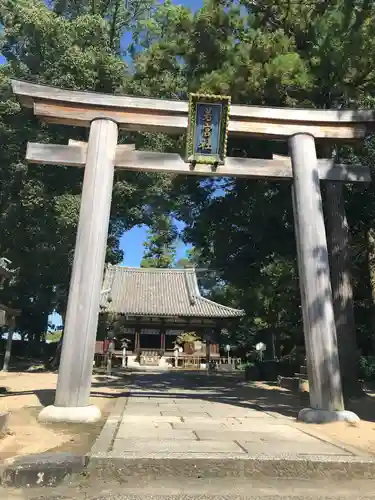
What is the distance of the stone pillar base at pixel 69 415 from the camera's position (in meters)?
5.89

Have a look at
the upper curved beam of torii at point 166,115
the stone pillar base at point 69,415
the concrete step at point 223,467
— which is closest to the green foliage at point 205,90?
the upper curved beam of torii at point 166,115

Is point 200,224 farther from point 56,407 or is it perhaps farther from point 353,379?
point 56,407

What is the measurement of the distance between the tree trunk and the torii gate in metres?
2.49

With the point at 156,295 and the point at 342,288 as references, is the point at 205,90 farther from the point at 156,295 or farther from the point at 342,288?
the point at 156,295

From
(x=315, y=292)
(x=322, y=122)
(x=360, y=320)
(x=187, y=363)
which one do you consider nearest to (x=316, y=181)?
(x=322, y=122)

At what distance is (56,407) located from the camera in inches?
239

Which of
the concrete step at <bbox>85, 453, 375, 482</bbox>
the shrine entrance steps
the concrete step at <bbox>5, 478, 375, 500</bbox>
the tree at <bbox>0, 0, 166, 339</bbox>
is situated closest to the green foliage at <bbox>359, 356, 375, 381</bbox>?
the tree at <bbox>0, 0, 166, 339</bbox>

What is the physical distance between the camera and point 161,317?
25625 millimetres

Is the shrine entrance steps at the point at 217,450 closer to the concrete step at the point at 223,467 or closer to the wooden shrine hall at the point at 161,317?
the concrete step at the point at 223,467

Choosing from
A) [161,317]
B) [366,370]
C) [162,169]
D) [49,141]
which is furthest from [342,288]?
[161,317]

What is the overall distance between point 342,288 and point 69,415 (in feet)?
22.3

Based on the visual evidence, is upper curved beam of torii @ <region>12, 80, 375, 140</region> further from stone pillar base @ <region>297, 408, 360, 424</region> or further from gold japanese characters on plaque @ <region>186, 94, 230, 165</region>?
stone pillar base @ <region>297, 408, 360, 424</region>

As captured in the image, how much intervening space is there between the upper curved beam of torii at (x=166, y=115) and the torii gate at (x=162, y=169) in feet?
0.06

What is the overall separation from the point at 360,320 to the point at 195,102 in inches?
466
